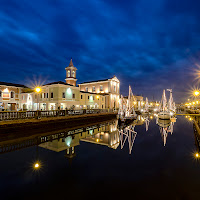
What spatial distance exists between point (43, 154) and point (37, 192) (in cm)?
611

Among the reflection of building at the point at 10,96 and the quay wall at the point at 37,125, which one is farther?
the reflection of building at the point at 10,96

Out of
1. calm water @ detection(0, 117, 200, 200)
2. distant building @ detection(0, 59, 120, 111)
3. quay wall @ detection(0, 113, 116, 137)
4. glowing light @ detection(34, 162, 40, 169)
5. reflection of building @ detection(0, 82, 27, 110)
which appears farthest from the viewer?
reflection of building @ detection(0, 82, 27, 110)

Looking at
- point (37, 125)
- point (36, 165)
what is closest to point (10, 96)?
point (37, 125)

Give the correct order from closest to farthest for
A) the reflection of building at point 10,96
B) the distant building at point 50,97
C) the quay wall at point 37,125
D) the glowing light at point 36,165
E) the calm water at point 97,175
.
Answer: the calm water at point 97,175
the glowing light at point 36,165
the quay wall at point 37,125
the distant building at point 50,97
the reflection of building at point 10,96

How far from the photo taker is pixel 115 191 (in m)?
6.45

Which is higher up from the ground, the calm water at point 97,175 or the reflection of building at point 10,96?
the reflection of building at point 10,96

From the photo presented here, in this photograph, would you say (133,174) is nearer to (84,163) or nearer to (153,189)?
(153,189)

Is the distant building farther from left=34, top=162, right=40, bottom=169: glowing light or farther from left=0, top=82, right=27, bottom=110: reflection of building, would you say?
left=34, top=162, right=40, bottom=169: glowing light

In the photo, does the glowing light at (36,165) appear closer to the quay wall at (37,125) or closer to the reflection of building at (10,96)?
the quay wall at (37,125)

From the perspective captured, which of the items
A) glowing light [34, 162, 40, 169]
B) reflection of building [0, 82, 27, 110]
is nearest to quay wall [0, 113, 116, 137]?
glowing light [34, 162, 40, 169]

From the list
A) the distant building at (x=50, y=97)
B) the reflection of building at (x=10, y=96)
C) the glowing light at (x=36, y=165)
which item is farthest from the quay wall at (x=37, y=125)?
the reflection of building at (x=10, y=96)

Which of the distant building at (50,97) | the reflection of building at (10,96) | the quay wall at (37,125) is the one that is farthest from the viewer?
the reflection of building at (10,96)

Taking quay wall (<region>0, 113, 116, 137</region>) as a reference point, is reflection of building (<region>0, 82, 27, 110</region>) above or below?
above

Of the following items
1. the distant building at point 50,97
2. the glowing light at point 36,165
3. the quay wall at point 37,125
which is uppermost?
the distant building at point 50,97
